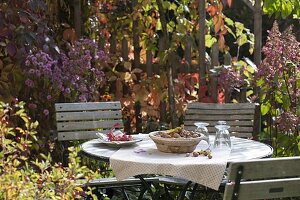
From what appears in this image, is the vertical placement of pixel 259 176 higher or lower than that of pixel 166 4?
lower

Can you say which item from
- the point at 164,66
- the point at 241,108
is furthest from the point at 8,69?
the point at 241,108

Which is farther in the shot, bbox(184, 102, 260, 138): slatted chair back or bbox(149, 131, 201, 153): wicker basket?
bbox(184, 102, 260, 138): slatted chair back

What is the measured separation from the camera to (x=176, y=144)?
3092 mm

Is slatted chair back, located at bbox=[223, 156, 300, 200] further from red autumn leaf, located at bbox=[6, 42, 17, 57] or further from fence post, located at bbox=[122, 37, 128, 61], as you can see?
fence post, located at bbox=[122, 37, 128, 61]

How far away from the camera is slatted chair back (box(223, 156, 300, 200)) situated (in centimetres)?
218

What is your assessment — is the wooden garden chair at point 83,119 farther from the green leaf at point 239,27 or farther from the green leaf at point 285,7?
the green leaf at point 239,27

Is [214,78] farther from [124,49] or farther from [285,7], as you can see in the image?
[124,49]

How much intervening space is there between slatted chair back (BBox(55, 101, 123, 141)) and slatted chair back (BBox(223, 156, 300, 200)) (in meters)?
2.18

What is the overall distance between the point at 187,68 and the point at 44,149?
5.05ft

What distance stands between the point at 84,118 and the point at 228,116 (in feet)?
3.54

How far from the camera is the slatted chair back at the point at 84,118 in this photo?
433cm

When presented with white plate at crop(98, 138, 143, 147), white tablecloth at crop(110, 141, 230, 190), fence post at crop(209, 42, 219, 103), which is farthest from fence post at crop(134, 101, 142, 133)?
white tablecloth at crop(110, 141, 230, 190)

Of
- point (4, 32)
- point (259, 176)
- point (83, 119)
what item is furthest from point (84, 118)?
point (259, 176)

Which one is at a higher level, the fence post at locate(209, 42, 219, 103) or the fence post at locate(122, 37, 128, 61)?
the fence post at locate(122, 37, 128, 61)
